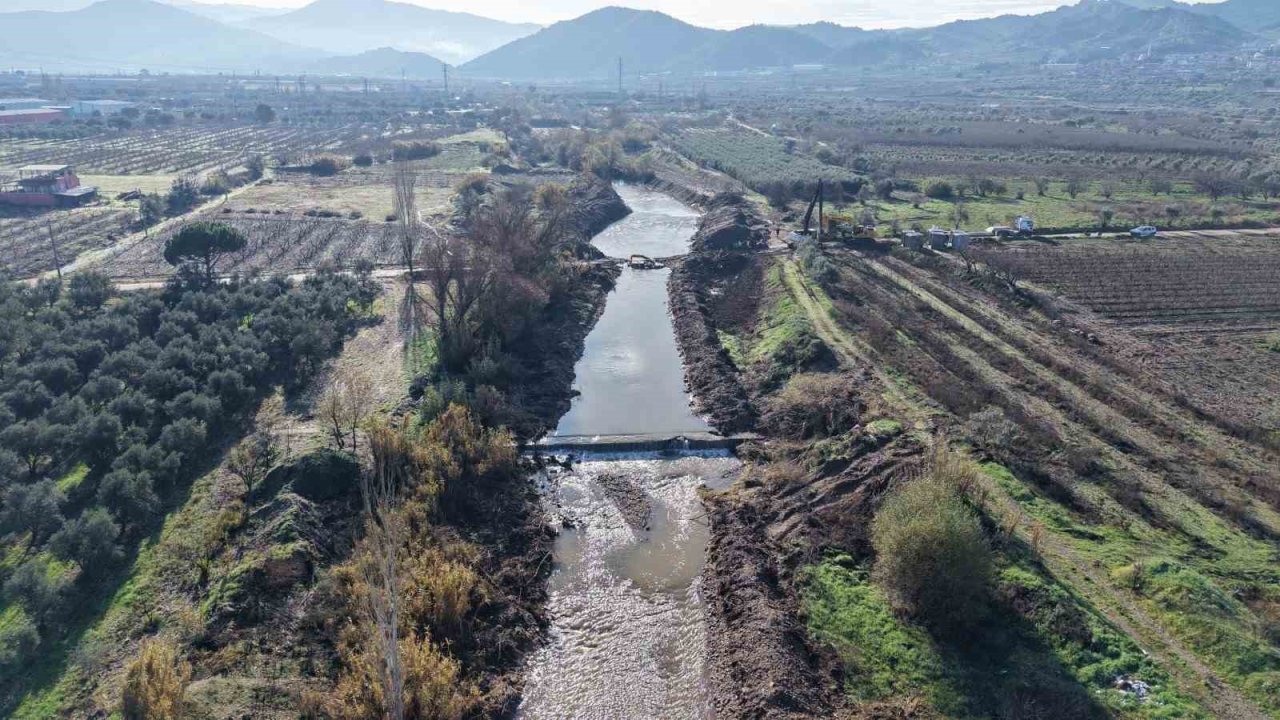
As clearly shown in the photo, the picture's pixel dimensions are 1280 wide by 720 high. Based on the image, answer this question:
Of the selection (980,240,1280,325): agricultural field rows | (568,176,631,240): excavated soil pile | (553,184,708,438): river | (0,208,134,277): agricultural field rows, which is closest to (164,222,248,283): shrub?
(0,208,134,277): agricultural field rows

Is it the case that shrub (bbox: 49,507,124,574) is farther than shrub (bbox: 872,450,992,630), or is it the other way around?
shrub (bbox: 49,507,124,574)

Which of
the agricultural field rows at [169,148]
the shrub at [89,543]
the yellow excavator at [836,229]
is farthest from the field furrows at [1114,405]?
the agricultural field rows at [169,148]

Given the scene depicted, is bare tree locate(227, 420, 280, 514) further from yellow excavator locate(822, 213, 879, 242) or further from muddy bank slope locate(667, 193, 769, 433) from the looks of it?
yellow excavator locate(822, 213, 879, 242)

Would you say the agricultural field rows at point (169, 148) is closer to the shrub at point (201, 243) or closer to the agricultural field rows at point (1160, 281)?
the shrub at point (201, 243)

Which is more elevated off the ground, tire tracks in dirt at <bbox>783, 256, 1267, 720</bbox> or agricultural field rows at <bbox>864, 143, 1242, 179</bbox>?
A: agricultural field rows at <bbox>864, 143, 1242, 179</bbox>

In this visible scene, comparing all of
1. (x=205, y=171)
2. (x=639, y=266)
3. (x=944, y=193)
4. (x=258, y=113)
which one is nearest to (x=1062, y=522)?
(x=639, y=266)

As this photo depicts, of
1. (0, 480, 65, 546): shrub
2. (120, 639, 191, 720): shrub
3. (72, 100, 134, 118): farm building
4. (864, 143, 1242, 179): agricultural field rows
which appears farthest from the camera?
(72, 100, 134, 118): farm building

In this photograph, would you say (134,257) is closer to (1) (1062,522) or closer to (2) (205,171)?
(2) (205,171)
